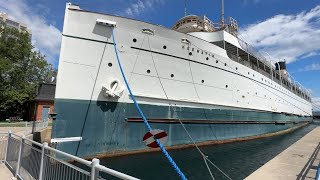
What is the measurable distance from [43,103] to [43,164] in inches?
1069

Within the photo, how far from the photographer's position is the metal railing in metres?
3.59

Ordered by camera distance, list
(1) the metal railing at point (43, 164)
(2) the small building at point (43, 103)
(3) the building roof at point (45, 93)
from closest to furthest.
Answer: (1) the metal railing at point (43, 164) → (2) the small building at point (43, 103) → (3) the building roof at point (45, 93)

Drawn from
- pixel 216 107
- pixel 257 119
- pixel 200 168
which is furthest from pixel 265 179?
pixel 257 119

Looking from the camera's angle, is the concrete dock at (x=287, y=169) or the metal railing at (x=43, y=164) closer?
the metal railing at (x=43, y=164)

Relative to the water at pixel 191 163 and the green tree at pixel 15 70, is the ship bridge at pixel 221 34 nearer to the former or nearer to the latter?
the water at pixel 191 163

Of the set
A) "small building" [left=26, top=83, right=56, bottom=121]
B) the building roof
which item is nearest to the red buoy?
"small building" [left=26, top=83, right=56, bottom=121]

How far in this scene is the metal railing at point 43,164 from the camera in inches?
141

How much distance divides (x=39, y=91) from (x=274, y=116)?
28.5 metres

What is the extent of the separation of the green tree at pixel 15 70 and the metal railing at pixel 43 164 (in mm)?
25429

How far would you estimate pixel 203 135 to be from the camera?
15.2 meters

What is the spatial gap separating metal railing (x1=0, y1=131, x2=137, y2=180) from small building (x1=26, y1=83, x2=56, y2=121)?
75.0 feet

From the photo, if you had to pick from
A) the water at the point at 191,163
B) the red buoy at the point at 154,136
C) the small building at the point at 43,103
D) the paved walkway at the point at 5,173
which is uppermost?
the small building at the point at 43,103

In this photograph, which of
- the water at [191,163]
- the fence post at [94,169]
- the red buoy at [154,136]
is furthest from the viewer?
the water at [191,163]

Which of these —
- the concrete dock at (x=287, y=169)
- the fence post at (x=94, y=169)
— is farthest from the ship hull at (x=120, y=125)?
the fence post at (x=94, y=169)
